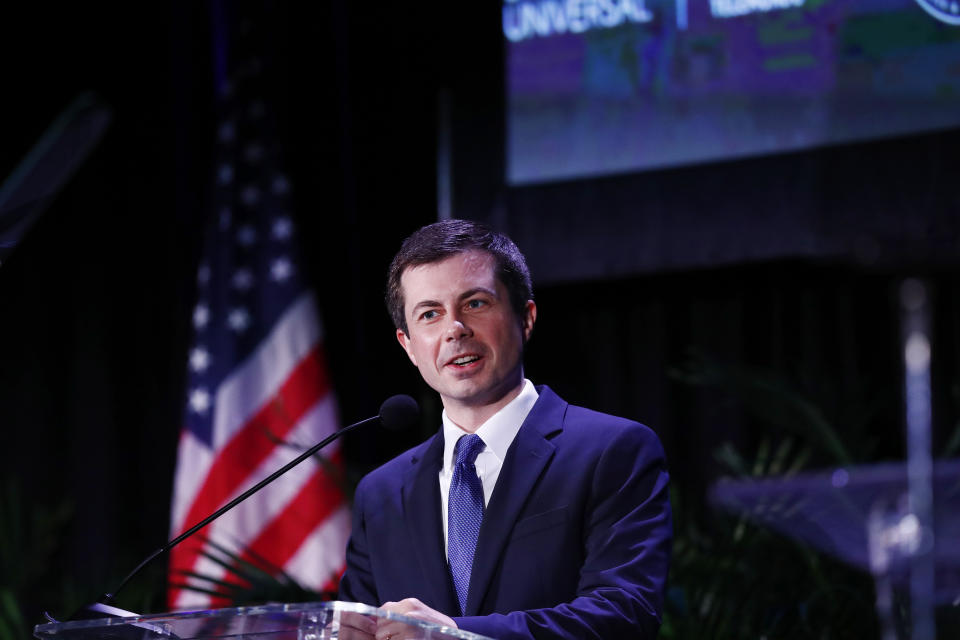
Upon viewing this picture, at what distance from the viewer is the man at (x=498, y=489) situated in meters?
2.04

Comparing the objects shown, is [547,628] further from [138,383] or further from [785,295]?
[138,383]

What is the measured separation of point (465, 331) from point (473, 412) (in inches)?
6.1

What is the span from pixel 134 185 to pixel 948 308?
3.84 m

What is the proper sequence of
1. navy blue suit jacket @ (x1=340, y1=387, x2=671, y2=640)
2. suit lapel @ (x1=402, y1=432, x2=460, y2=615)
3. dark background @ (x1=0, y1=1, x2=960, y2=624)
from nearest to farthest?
1. navy blue suit jacket @ (x1=340, y1=387, x2=671, y2=640)
2. suit lapel @ (x1=402, y1=432, x2=460, y2=615)
3. dark background @ (x1=0, y1=1, x2=960, y2=624)

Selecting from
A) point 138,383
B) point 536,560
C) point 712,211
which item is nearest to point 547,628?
point 536,560

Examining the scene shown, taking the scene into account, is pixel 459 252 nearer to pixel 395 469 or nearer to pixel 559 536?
pixel 395 469

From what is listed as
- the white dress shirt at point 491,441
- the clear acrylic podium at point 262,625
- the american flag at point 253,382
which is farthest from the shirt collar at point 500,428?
the american flag at point 253,382

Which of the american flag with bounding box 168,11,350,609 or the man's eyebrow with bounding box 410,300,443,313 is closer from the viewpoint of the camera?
the man's eyebrow with bounding box 410,300,443,313

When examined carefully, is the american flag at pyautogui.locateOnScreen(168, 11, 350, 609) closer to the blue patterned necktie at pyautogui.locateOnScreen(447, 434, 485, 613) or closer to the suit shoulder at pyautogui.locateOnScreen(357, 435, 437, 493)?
the suit shoulder at pyautogui.locateOnScreen(357, 435, 437, 493)

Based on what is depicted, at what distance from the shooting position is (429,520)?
2.17 meters

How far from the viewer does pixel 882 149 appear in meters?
4.30

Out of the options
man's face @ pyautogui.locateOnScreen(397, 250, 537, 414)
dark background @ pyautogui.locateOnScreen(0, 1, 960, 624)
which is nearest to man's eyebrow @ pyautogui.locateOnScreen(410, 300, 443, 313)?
man's face @ pyautogui.locateOnScreen(397, 250, 537, 414)

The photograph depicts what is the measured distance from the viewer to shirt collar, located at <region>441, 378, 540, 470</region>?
86.4 inches

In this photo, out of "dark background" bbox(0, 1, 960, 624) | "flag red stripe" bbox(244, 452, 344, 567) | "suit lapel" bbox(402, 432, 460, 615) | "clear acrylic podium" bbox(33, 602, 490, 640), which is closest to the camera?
"clear acrylic podium" bbox(33, 602, 490, 640)
